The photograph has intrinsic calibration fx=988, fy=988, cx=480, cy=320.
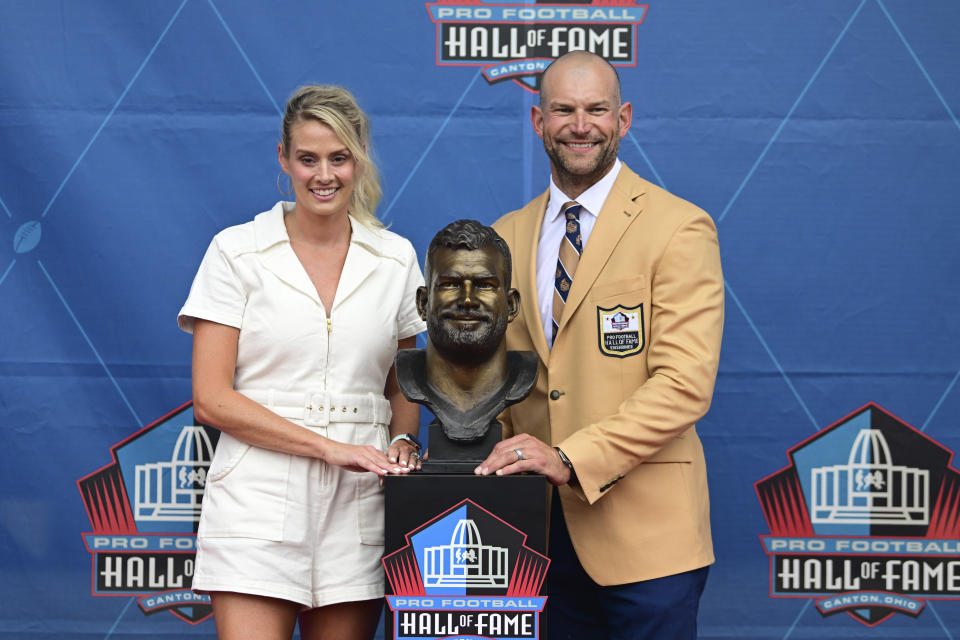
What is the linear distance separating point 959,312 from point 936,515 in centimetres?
71

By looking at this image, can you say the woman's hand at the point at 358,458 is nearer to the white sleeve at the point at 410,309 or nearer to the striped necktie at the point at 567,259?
the white sleeve at the point at 410,309

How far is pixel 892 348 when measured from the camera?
3.44 metres

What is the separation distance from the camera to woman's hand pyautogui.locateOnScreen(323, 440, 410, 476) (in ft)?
7.42

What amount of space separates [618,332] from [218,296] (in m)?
0.99

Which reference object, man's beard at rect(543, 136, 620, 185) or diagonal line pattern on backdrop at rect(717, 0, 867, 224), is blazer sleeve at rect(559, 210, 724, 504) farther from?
diagonal line pattern on backdrop at rect(717, 0, 867, 224)

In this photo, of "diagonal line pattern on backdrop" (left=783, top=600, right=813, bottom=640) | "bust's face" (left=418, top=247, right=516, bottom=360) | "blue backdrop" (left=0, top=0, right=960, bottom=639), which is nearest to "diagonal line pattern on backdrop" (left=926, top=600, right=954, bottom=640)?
"blue backdrop" (left=0, top=0, right=960, bottom=639)

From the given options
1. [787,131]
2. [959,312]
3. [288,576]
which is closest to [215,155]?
[288,576]

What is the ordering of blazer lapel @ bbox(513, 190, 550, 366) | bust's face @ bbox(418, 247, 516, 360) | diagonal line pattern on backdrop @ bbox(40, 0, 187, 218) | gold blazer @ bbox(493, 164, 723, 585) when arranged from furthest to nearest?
diagonal line pattern on backdrop @ bbox(40, 0, 187, 218), blazer lapel @ bbox(513, 190, 550, 366), gold blazer @ bbox(493, 164, 723, 585), bust's face @ bbox(418, 247, 516, 360)

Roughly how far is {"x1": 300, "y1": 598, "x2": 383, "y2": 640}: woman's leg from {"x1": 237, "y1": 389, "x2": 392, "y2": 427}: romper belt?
46cm

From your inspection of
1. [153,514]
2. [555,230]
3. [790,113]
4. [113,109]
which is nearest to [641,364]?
[555,230]

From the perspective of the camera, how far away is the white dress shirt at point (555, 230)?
2568 millimetres

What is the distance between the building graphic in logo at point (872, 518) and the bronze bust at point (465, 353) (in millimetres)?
1531

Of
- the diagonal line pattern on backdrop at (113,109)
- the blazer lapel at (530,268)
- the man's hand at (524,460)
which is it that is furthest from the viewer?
the diagonal line pattern on backdrop at (113,109)

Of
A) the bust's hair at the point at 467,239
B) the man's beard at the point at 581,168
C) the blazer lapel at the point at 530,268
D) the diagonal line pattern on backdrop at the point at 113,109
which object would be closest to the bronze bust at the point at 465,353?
the bust's hair at the point at 467,239
